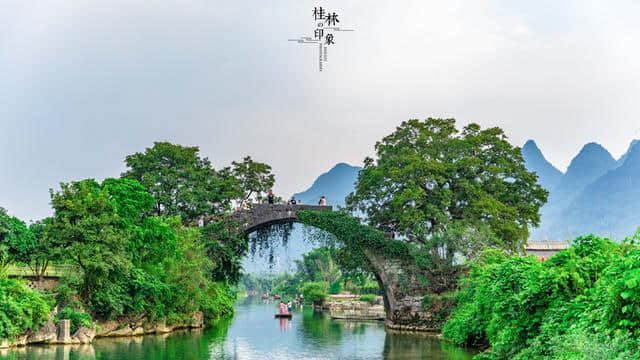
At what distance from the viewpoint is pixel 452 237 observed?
22.6 m

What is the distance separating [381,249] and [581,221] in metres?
104

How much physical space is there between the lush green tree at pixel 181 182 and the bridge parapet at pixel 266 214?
76 cm

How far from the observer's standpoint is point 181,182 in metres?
26.7

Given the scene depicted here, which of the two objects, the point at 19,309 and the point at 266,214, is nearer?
the point at 19,309

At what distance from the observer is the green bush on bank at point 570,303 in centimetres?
816

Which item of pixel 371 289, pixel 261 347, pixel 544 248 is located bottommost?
pixel 261 347

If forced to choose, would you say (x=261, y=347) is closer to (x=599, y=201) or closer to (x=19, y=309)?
(x=19, y=309)

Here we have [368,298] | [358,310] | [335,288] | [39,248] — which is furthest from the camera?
[335,288]

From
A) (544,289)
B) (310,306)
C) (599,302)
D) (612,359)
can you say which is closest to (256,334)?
(544,289)

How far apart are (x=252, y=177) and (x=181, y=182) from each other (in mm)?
2571

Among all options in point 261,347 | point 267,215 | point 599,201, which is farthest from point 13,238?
point 599,201

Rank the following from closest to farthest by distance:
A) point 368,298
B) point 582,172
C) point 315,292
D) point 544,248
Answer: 1. point 544,248
2. point 368,298
3. point 315,292
4. point 582,172

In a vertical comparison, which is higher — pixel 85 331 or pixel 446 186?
pixel 446 186

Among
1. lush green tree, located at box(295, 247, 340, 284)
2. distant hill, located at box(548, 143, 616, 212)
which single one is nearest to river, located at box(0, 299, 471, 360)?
lush green tree, located at box(295, 247, 340, 284)
